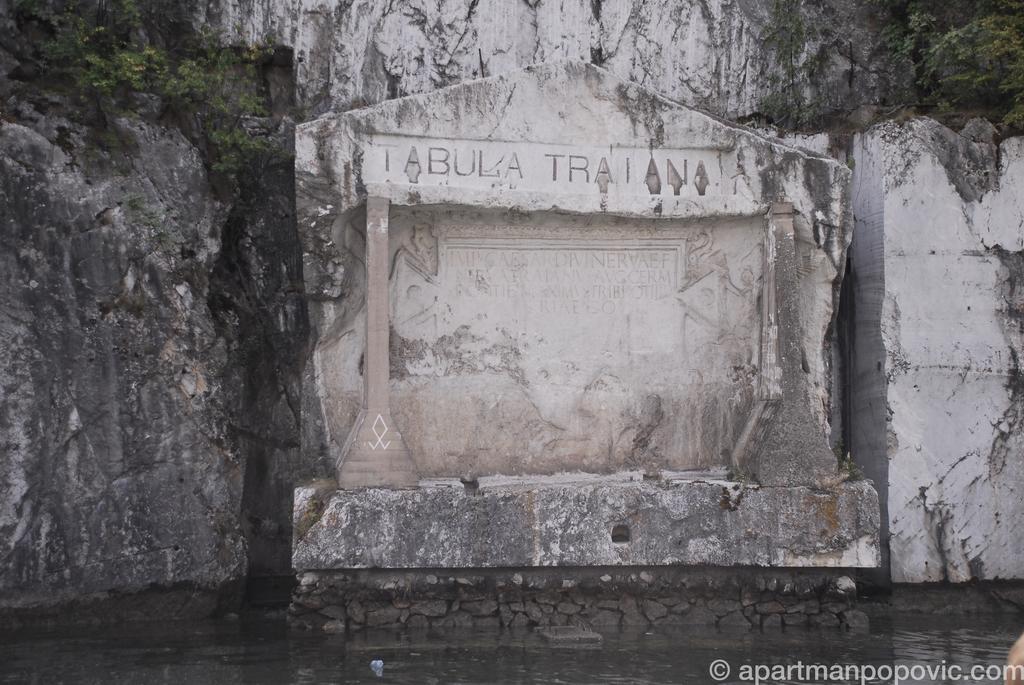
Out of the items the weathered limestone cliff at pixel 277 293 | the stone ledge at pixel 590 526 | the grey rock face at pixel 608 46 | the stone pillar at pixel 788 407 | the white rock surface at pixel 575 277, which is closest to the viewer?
the stone ledge at pixel 590 526

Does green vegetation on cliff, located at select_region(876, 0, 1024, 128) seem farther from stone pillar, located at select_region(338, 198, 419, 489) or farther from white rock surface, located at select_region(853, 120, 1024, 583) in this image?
stone pillar, located at select_region(338, 198, 419, 489)

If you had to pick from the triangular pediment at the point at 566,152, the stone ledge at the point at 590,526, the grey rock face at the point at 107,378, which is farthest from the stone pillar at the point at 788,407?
the grey rock face at the point at 107,378

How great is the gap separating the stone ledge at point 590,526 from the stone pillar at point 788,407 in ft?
0.46

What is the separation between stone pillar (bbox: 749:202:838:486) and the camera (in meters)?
7.64

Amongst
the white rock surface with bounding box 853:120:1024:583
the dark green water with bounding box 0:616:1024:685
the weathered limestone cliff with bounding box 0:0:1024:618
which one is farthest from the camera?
the white rock surface with bounding box 853:120:1024:583

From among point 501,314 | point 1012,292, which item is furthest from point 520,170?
point 1012,292

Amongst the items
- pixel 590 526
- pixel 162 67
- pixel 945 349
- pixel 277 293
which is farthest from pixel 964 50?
pixel 162 67

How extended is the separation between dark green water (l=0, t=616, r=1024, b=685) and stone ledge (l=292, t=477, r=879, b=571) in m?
0.46

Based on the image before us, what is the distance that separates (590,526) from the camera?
7.38 meters

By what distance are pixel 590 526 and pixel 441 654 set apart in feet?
4.21

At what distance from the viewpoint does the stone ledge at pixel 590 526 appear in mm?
7168

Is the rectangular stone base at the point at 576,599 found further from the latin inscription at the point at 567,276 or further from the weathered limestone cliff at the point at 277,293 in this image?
the latin inscription at the point at 567,276

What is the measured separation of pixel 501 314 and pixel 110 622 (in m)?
3.25

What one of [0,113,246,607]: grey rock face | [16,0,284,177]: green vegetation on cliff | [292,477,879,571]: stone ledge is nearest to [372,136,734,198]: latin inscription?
[16,0,284,177]: green vegetation on cliff
